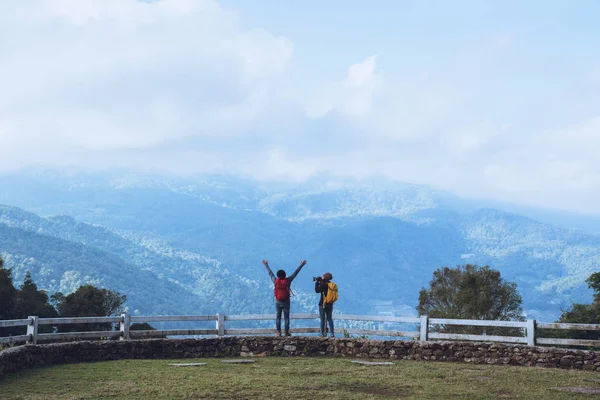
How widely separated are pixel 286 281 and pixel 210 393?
886 cm

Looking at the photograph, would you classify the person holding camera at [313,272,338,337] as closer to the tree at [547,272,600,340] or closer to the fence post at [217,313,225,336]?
the fence post at [217,313,225,336]

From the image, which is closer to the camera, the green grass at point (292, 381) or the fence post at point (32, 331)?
the green grass at point (292, 381)

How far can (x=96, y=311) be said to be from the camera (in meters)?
59.9

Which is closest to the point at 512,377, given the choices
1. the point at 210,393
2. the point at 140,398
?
the point at 210,393

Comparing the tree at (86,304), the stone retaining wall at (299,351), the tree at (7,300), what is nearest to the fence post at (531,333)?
the stone retaining wall at (299,351)

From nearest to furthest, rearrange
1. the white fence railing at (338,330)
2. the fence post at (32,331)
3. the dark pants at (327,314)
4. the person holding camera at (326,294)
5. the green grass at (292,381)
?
the green grass at (292,381)
the white fence railing at (338,330)
the fence post at (32,331)
the person holding camera at (326,294)
the dark pants at (327,314)

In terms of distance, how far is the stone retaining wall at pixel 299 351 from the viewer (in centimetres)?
1953

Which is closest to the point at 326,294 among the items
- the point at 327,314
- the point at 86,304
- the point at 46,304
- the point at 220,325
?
the point at 327,314

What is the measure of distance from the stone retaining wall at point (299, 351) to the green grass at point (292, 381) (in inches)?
23.6

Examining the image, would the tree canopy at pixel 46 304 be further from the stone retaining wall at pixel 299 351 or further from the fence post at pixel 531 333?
the fence post at pixel 531 333

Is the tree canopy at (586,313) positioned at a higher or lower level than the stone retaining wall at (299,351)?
higher

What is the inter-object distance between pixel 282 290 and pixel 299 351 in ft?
5.90

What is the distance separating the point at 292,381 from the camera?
1691cm

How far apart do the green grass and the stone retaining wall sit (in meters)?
0.60
